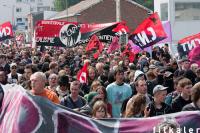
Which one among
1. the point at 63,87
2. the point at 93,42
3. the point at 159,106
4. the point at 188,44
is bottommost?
the point at 159,106

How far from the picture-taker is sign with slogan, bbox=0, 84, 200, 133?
5.91m

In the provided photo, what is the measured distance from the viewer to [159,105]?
806cm

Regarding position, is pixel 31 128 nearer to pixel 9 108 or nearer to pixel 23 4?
pixel 9 108

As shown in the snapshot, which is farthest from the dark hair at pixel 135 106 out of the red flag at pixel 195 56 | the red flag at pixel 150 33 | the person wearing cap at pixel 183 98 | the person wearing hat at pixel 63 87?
the red flag at pixel 150 33

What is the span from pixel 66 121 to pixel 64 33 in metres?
15.0

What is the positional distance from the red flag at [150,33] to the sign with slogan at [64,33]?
12.9ft

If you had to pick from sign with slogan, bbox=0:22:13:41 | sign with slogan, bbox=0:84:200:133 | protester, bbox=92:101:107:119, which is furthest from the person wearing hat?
sign with slogan, bbox=0:22:13:41

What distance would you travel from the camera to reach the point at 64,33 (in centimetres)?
2088

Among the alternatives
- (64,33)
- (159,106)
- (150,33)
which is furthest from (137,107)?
(64,33)

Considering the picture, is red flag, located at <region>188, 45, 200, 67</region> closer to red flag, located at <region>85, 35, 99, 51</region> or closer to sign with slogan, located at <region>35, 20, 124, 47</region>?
sign with slogan, located at <region>35, 20, 124, 47</region>

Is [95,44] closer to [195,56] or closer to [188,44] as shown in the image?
[188,44]

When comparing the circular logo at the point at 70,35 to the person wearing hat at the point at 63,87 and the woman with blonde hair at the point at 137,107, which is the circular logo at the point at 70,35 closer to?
the person wearing hat at the point at 63,87

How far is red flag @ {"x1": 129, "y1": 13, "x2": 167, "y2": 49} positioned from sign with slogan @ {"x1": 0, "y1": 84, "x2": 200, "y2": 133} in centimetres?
1071

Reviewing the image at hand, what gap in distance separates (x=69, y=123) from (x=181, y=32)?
36.3 meters
